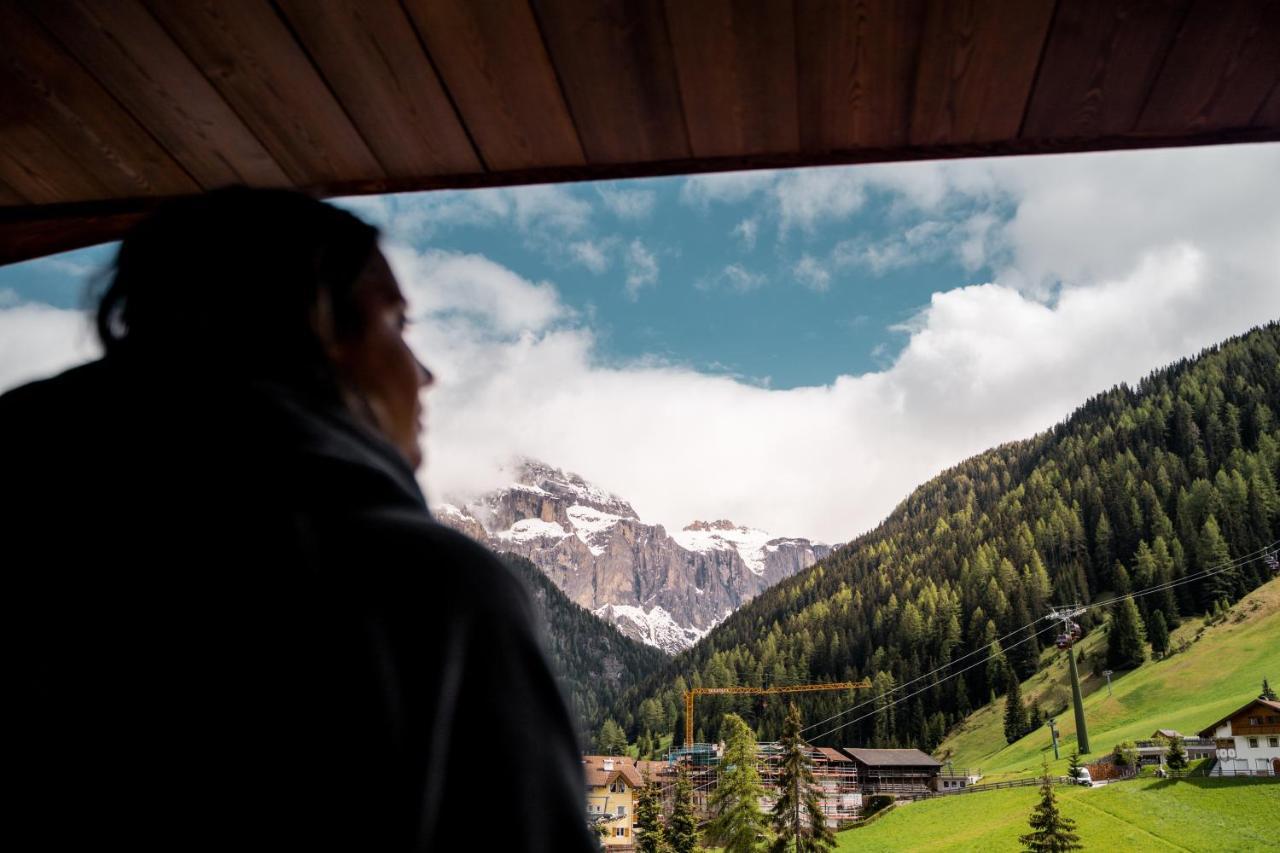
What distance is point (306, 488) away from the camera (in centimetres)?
41

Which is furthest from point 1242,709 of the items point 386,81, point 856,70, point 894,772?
point 386,81

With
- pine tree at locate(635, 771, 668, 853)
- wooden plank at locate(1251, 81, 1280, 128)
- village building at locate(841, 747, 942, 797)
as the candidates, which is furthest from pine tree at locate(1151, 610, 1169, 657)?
wooden plank at locate(1251, 81, 1280, 128)

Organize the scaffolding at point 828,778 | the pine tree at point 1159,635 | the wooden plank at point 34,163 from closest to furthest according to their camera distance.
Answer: the wooden plank at point 34,163, the scaffolding at point 828,778, the pine tree at point 1159,635

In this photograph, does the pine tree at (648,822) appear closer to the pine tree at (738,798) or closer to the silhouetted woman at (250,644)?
the pine tree at (738,798)

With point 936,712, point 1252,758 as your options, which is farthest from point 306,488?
point 936,712

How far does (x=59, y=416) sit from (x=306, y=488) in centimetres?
15

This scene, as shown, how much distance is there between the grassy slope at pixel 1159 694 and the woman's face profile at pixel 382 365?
51378 millimetres

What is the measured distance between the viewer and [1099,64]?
5.97 feet

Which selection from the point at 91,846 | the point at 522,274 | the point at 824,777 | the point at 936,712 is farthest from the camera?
the point at 522,274

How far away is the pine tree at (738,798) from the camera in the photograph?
82.8 feet

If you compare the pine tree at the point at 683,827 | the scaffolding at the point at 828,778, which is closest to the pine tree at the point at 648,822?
the pine tree at the point at 683,827

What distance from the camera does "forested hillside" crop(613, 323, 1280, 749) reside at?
211 ft

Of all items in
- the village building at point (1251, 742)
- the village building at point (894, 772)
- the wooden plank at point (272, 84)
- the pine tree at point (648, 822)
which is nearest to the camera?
the wooden plank at point (272, 84)

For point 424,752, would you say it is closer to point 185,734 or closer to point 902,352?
point 185,734
